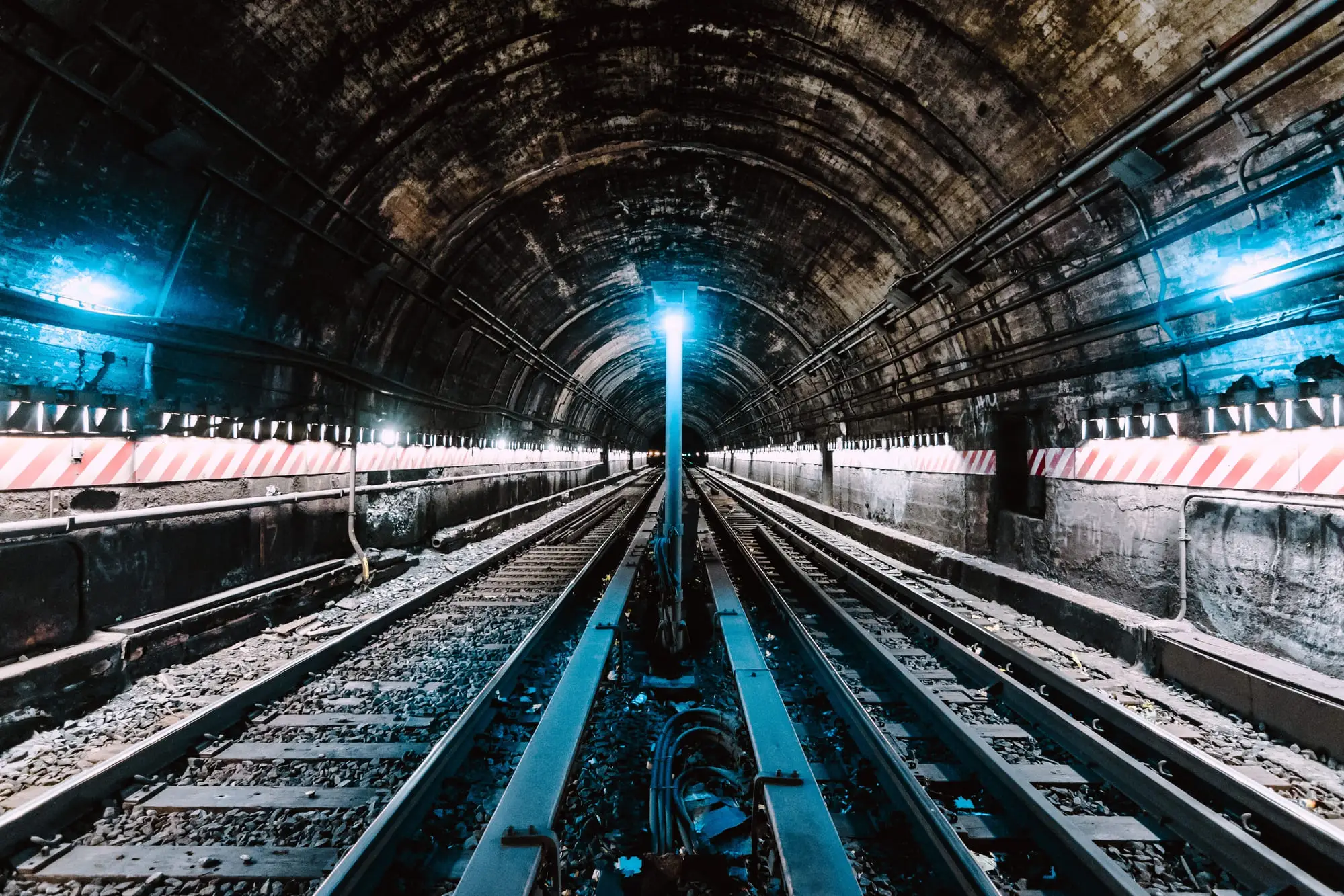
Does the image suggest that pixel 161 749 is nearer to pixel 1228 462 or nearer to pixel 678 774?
pixel 678 774

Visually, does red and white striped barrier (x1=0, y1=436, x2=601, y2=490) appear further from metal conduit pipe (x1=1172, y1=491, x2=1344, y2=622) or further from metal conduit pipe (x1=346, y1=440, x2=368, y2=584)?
metal conduit pipe (x1=1172, y1=491, x2=1344, y2=622)

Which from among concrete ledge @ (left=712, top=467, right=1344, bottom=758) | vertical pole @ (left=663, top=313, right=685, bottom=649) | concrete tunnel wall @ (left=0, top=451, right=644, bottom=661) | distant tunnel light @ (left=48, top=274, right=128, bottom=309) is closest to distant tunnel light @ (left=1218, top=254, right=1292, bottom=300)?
concrete ledge @ (left=712, top=467, right=1344, bottom=758)

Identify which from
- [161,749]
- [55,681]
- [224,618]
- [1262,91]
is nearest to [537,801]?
[161,749]

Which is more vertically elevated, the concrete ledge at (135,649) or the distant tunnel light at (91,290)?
the distant tunnel light at (91,290)

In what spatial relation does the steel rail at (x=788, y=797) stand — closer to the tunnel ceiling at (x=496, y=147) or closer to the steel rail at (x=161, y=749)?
the steel rail at (x=161, y=749)

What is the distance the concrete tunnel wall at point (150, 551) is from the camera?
4.18 meters

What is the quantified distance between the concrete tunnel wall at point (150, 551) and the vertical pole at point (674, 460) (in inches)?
201

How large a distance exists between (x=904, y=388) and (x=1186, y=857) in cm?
925

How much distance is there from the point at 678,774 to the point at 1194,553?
18.5 ft

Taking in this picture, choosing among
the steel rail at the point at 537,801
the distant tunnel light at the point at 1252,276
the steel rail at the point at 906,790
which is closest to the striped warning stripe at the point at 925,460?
the distant tunnel light at the point at 1252,276

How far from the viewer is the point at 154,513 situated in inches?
204

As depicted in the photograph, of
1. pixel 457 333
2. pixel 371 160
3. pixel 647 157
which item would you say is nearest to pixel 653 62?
pixel 647 157

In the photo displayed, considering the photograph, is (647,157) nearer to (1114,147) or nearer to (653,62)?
(653,62)

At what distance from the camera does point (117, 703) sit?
4.29 m
